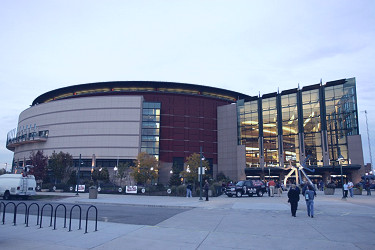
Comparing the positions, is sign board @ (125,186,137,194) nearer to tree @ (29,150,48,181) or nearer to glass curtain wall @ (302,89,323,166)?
tree @ (29,150,48,181)

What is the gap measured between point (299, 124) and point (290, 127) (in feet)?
7.14

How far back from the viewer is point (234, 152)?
246 ft

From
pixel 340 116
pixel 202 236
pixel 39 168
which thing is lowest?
pixel 202 236

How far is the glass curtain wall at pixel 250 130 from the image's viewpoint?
72.6 m

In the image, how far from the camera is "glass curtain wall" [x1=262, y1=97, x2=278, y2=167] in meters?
A: 70.1

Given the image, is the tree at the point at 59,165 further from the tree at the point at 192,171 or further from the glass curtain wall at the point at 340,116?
the glass curtain wall at the point at 340,116

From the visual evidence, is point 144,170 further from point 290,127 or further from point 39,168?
point 290,127

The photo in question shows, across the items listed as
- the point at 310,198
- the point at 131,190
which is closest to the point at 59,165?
the point at 131,190

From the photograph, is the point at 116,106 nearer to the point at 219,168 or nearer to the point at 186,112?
the point at 186,112

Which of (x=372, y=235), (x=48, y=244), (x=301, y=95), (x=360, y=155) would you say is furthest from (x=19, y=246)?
(x=301, y=95)

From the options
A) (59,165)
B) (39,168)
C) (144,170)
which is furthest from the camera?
(59,165)

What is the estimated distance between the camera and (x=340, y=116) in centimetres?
6147

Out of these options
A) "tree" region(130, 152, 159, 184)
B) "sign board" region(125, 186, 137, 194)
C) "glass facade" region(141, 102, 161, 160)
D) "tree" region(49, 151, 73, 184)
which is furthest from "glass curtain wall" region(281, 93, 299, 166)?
"tree" region(49, 151, 73, 184)

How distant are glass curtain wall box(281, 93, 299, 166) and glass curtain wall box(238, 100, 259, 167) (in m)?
7.07
